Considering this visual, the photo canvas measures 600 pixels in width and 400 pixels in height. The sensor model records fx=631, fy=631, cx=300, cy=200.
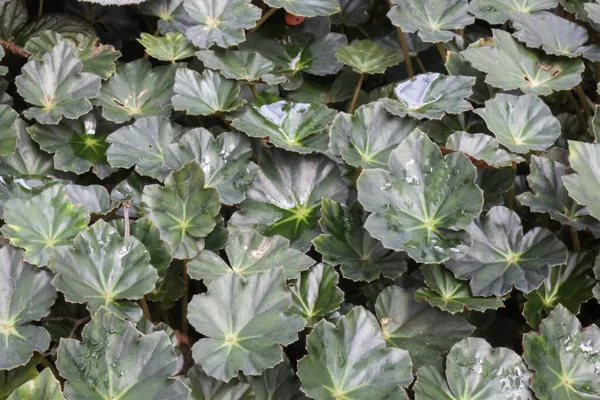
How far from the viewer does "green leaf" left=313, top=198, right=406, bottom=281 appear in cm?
121

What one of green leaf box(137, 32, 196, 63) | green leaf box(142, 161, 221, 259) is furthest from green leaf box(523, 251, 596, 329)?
green leaf box(137, 32, 196, 63)

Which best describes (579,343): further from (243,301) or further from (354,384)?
(243,301)

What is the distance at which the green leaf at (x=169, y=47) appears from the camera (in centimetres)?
157

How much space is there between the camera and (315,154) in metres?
1.40

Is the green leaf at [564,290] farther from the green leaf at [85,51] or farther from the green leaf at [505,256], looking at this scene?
the green leaf at [85,51]

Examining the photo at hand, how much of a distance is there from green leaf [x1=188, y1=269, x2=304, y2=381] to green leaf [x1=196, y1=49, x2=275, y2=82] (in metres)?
0.61

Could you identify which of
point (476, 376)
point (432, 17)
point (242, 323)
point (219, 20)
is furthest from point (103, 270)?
point (432, 17)

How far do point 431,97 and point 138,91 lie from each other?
708 millimetres

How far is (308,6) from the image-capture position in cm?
165

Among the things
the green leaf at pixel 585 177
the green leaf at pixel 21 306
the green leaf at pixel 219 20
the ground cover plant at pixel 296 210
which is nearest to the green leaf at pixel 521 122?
the ground cover plant at pixel 296 210

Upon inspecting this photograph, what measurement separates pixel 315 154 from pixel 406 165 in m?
0.25

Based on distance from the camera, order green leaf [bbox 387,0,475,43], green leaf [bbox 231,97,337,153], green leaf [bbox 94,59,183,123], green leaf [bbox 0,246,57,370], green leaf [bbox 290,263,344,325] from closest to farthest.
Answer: green leaf [bbox 0,246,57,370] → green leaf [bbox 290,263,344,325] → green leaf [bbox 231,97,337,153] → green leaf [bbox 94,59,183,123] → green leaf [bbox 387,0,475,43]

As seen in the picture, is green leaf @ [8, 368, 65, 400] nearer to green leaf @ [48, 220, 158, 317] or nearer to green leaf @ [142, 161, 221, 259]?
green leaf @ [48, 220, 158, 317]

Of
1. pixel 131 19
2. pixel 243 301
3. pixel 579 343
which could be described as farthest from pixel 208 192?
pixel 131 19
